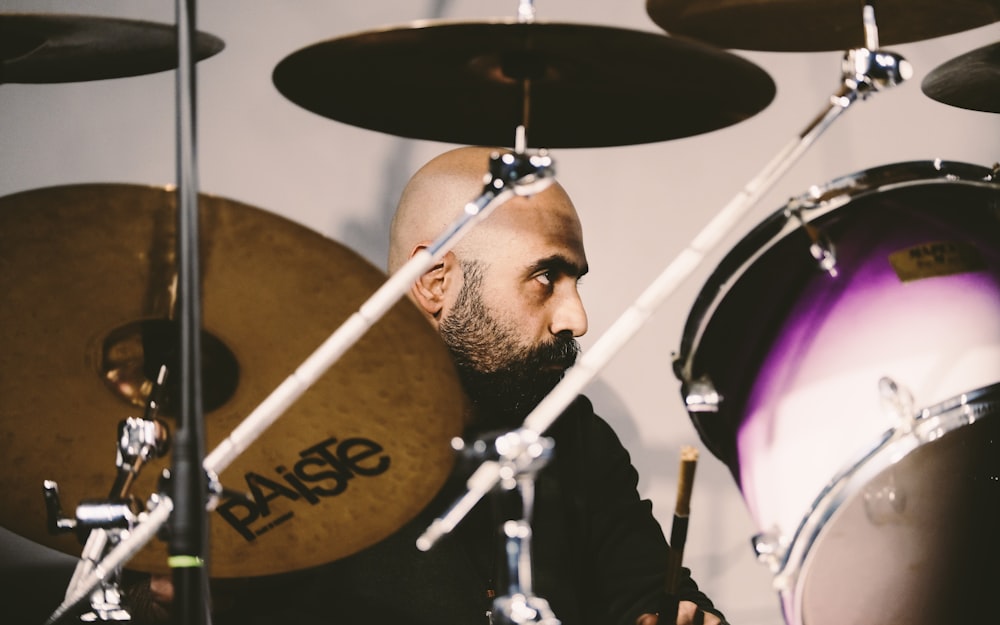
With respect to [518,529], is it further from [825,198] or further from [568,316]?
[568,316]

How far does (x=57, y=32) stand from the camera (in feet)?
3.24

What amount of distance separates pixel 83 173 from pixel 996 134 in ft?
5.21

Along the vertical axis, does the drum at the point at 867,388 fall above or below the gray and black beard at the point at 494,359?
below

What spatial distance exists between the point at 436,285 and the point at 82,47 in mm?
665

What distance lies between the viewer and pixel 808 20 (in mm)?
1151

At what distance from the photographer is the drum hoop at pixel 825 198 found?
92 centimetres

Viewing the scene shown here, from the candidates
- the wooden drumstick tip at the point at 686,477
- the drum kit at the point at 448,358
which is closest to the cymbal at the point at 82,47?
the drum kit at the point at 448,358

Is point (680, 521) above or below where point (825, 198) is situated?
below

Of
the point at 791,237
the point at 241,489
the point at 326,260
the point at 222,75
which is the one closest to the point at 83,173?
the point at 222,75

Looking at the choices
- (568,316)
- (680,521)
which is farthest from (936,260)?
(568,316)

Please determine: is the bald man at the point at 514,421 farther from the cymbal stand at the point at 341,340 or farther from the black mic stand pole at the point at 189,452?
the black mic stand pole at the point at 189,452

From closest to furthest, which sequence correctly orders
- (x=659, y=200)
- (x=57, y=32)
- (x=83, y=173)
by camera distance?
(x=57, y=32), (x=83, y=173), (x=659, y=200)

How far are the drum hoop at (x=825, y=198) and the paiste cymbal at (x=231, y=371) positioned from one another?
28 centimetres

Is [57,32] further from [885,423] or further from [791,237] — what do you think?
[885,423]
